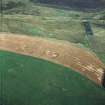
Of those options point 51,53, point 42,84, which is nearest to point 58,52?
point 51,53

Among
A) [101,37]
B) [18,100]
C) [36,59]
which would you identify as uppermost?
[101,37]

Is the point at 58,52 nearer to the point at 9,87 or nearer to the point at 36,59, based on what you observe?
the point at 36,59

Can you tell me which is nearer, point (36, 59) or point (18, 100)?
point (18, 100)

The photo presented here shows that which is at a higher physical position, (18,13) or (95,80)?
(18,13)

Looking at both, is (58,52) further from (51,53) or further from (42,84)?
(42,84)

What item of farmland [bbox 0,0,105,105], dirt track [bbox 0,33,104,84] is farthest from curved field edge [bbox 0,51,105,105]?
dirt track [bbox 0,33,104,84]

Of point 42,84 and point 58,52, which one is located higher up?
point 58,52

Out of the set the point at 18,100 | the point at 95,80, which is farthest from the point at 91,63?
the point at 18,100
